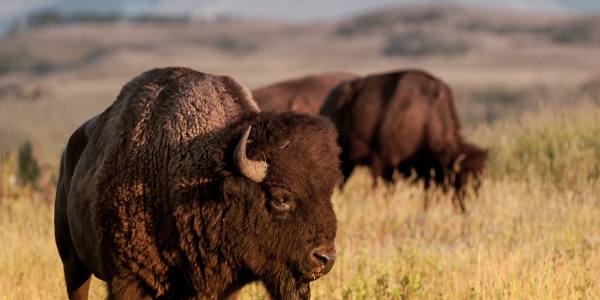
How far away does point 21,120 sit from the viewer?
122ft

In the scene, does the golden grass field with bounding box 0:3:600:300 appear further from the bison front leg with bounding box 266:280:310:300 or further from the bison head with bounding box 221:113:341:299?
the bison head with bounding box 221:113:341:299

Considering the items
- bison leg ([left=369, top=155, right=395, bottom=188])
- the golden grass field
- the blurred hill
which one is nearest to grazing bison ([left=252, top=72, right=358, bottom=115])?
bison leg ([left=369, top=155, right=395, bottom=188])

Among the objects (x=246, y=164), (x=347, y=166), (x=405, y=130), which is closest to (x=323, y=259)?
(x=246, y=164)

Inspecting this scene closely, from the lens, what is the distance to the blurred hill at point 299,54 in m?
40.7

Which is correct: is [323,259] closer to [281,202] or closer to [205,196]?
[281,202]

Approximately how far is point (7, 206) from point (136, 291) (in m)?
5.99

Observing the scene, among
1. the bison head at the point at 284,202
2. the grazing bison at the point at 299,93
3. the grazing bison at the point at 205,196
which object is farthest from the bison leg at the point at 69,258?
the grazing bison at the point at 299,93

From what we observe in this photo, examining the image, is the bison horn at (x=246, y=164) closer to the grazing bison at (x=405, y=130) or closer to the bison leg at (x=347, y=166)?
the grazing bison at (x=405, y=130)

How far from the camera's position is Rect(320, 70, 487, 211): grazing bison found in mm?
11766

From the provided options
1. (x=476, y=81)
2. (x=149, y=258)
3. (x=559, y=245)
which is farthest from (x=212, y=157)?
(x=476, y=81)

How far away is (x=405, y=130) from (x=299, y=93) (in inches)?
75.7

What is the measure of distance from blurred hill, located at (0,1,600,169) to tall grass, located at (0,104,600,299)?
17.4 m

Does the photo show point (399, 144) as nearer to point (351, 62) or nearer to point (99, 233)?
point (99, 233)

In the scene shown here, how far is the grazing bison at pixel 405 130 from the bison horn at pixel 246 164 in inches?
275
